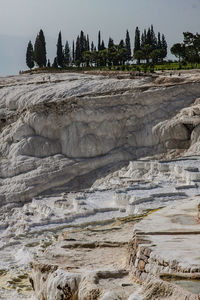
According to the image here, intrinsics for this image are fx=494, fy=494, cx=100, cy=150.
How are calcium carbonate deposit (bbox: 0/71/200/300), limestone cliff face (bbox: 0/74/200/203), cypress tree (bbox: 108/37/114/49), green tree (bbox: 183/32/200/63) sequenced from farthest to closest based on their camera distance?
cypress tree (bbox: 108/37/114/49) → green tree (bbox: 183/32/200/63) → limestone cliff face (bbox: 0/74/200/203) → calcium carbonate deposit (bbox: 0/71/200/300)

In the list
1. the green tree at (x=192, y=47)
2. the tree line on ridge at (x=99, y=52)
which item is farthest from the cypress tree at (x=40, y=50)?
the green tree at (x=192, y=47)

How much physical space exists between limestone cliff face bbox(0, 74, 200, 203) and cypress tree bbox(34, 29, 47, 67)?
2108 cm

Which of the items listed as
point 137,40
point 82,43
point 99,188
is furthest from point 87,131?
point 82,43

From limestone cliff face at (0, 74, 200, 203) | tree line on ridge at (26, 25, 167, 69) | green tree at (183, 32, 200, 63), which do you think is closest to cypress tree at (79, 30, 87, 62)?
tree line on ridge at (26, 25, 167, 69)

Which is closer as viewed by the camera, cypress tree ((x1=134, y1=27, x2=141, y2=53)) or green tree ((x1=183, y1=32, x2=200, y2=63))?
green tree ((x1=183, y1=32, x2=200, y2=63))

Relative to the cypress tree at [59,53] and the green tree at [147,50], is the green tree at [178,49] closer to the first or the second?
the green tree at [147,50]

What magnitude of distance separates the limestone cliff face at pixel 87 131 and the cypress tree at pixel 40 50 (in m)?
21.1

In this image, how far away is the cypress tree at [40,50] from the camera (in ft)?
169

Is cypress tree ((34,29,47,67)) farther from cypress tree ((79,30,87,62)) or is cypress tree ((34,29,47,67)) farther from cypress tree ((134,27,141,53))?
cypress tree ((134,27,141,53))

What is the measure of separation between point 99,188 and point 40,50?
31.7m

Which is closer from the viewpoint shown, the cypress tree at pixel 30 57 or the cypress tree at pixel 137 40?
the cypress tree at pixel 30 57

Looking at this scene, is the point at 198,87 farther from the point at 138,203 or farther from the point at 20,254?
the point at 20,254

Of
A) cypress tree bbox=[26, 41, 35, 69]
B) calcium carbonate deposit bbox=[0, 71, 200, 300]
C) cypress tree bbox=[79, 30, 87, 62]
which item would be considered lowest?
calcium carbonate deposit bbox=[0, 71, 200, 300]

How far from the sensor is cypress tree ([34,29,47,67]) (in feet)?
169
